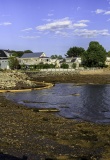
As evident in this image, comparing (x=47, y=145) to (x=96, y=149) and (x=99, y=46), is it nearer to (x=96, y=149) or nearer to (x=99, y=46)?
(x=96, y=149)

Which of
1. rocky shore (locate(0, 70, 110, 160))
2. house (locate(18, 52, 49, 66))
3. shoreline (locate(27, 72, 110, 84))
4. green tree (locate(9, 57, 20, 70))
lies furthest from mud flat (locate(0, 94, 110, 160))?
house (locate(18, 52, 49, 66))

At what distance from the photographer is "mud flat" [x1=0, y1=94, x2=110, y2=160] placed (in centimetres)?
1477

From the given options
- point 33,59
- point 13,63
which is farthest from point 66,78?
point 33,59

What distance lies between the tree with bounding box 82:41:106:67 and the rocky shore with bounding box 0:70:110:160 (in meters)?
121

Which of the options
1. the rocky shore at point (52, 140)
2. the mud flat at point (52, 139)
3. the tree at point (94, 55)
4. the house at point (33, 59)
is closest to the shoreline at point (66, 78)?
the tree at point (94, 55)

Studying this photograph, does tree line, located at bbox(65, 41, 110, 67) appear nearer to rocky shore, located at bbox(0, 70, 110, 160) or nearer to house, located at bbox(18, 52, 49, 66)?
house, located at bbox(18, 52, 49, 66)

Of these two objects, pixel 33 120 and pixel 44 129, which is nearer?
→ pixel 44 129

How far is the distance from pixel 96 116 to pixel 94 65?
12117cm

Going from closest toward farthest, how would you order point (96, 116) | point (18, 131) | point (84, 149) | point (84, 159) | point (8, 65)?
point (84, 159), point (84, 149), point (18, 131), point (96, 116), point (8, 65)

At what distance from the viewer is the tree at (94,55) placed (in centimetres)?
14229

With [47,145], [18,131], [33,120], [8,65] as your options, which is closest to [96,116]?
[33,120]

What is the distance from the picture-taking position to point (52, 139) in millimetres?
17594

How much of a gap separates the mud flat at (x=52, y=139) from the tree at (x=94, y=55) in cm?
12098

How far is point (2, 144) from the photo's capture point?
1605 cm
